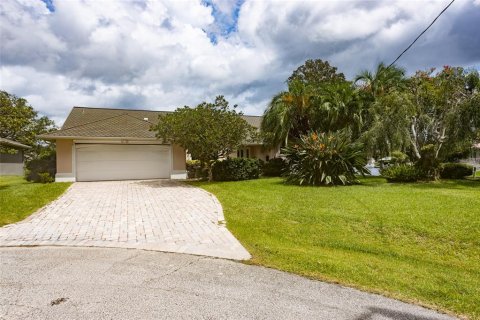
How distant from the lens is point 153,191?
13.0 meters

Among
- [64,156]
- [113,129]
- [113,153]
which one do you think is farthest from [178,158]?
[64,156]

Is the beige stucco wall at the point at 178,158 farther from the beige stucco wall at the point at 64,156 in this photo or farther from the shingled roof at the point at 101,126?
the beige stucco wall at the point at 64,156

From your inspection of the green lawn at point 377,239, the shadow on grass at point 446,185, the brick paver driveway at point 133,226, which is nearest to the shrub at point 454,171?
the shadow on grass at point 446,185

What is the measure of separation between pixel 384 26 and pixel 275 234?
899cm

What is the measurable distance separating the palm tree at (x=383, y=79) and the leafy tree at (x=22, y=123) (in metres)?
20.8

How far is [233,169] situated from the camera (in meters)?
16.3

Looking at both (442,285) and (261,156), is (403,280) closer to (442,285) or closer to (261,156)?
(442,285)

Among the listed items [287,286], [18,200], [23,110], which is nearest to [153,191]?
[18,200]

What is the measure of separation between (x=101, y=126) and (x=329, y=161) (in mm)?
13034

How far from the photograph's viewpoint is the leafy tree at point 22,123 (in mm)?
23750

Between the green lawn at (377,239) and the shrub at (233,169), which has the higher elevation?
the shrub at (233,169)

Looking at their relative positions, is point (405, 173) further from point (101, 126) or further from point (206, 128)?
point (101, 126)

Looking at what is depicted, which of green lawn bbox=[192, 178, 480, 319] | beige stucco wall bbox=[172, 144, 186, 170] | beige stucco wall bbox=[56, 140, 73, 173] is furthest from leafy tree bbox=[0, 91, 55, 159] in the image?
green lawn bbox=[192, 178, 480, 319]

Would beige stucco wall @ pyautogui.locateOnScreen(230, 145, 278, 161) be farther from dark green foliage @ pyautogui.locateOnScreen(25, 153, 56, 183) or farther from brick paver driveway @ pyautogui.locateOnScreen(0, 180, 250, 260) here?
brick paver driveway @ pyautogui.locateOnScreen(0, 180, 250, 260)
